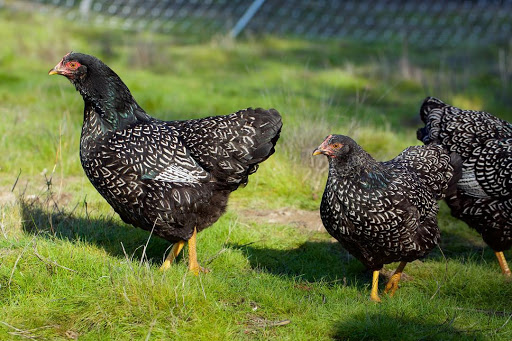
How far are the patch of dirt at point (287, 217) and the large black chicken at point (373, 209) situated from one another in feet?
5.25

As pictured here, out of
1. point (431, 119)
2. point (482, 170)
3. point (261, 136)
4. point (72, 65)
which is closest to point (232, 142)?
point (261, 136)

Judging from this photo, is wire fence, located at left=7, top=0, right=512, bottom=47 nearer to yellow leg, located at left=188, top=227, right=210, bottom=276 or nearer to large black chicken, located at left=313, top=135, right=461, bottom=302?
yellow leg, located at left=188, top=227, right=210, bottom=276

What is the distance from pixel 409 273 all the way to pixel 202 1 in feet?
45.6

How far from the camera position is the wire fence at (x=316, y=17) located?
53.4 ft

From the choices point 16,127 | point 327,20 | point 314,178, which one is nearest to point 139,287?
point 314,178

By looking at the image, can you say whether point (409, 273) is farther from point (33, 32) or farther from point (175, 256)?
point (33, 32)

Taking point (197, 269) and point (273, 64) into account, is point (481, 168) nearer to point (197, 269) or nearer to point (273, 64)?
point (197, 269)

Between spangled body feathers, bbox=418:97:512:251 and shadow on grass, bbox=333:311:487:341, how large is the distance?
169cm

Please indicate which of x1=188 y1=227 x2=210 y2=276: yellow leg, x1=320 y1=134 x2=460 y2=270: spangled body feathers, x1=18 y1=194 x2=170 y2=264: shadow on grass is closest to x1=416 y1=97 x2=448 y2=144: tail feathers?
x1=320 y1=134 x2=460 y2=270: spangled body feathers

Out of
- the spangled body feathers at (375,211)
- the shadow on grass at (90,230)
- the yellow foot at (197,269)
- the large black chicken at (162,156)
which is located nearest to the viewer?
the spangled body feathers at (375,211)

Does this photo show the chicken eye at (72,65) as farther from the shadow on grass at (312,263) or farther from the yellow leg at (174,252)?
the shadow on grass at (312,263)

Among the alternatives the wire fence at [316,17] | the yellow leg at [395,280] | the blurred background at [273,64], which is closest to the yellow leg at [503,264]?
the yellow leg at [395,280]

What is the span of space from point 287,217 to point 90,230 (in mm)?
2179

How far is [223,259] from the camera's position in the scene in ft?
17.9
